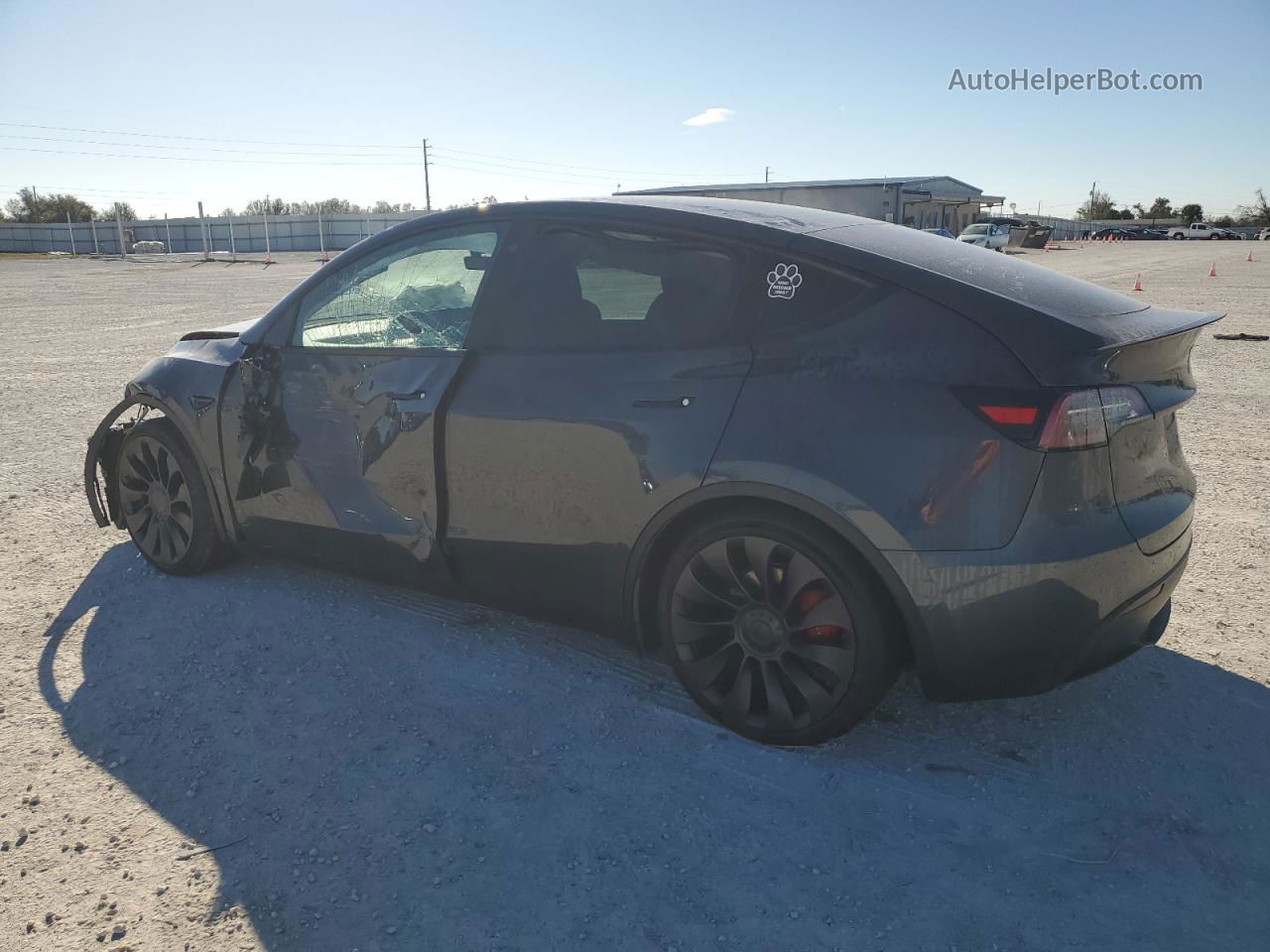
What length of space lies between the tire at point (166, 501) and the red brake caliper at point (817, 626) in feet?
9.29

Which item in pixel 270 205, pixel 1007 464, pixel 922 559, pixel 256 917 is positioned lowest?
pixel 256 917

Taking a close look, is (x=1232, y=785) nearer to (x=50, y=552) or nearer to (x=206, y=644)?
(x=206, y=644)

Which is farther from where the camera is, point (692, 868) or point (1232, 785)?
point (1232, 785)

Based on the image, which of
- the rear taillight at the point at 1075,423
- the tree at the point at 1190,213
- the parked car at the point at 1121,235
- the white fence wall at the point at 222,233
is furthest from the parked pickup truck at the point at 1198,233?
the rear taillight at the point at 1075,423

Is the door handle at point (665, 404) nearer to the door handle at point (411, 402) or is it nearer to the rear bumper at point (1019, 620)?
the rear bumper at point (1019, 620)

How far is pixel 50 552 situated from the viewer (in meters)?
4.81

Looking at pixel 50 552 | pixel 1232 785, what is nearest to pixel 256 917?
pixel 1232 785

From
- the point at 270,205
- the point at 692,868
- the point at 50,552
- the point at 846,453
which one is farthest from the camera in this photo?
the point at 270,205

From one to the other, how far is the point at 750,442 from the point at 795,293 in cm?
48

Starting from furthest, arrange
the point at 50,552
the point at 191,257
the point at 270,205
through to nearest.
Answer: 1. the point at 270,205
2. the point at 191,257
3. the point at 50,552

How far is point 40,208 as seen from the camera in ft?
268

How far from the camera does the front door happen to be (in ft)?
11.5

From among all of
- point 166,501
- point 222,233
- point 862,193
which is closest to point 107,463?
point 166,501

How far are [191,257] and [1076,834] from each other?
189 ft
